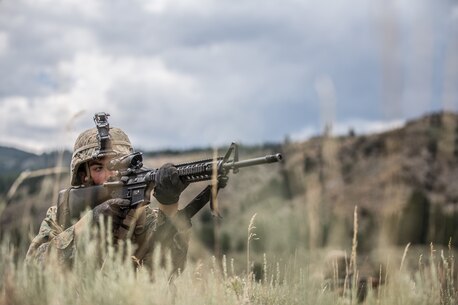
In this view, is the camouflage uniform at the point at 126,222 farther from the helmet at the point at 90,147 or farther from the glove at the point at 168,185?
the glove at the point at 168,185

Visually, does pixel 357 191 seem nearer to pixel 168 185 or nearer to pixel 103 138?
pixel 103 138

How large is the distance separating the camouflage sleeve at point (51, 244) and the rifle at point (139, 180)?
0.14m

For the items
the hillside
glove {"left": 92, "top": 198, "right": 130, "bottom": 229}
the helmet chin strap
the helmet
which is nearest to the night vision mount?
the helmet

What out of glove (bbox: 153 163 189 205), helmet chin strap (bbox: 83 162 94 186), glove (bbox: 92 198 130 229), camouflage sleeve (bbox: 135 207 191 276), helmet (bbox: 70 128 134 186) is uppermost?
helmet (bbox: 70 128 134 186)

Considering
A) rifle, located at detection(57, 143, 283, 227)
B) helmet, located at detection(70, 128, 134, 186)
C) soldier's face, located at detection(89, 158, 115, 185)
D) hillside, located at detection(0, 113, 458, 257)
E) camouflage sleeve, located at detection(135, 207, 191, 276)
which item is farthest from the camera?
hillside, located at detection(0, 113, 458, 257)

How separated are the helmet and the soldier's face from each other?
66 mm

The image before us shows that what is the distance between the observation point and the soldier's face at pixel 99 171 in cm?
541

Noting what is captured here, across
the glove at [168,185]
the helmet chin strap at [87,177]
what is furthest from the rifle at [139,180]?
the helmet chin strap at [87,177]

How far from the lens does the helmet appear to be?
18.2 feet

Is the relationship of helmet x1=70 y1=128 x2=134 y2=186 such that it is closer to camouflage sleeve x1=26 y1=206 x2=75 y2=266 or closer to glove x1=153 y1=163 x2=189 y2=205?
camouflage sleeve x1=26 y1=206 x2=75 y2=266

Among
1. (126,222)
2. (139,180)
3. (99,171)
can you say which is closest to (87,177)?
(99,171)

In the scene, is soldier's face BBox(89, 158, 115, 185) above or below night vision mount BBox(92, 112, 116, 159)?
below

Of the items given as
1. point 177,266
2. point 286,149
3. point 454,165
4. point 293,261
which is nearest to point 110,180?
point 177,266

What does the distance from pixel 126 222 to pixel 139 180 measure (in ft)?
1.11
